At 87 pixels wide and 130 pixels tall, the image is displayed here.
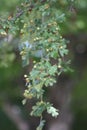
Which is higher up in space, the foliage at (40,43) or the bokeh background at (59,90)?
the bokeh background at (59,90)

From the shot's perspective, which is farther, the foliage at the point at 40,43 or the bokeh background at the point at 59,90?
the bokeh background at the point at 59,90

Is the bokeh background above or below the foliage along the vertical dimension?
above

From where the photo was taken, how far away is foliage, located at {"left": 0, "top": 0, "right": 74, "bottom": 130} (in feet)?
8.50

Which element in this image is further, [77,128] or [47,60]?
[77,128]

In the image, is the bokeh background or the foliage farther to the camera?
the bokeh background

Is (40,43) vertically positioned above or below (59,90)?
below

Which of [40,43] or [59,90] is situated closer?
[40,43]

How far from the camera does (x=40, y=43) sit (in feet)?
8.94

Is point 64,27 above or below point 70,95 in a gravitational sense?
below

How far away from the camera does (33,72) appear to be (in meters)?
2.61

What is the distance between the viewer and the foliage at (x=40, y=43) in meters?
2.59

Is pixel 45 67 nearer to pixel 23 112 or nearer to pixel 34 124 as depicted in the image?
pixel 34 124

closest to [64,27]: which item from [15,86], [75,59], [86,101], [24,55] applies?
[75,59]

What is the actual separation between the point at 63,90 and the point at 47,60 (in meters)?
6.99
